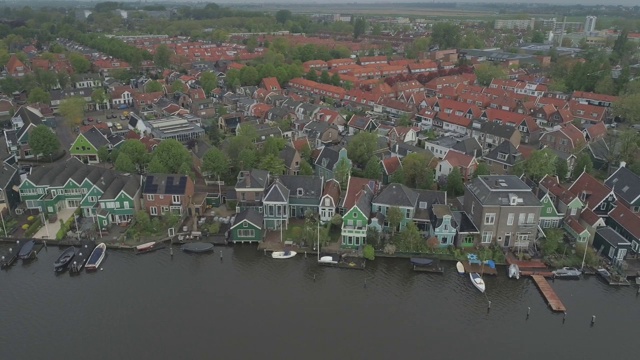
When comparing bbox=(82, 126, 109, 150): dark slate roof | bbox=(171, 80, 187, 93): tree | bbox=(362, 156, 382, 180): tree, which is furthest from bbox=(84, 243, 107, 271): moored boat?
bbox=(171, 80, 187, 93): tree

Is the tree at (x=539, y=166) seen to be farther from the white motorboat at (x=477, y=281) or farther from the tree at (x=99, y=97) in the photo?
the tree at (x=99, y=97)

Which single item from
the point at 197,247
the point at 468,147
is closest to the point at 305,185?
the point at 197,247

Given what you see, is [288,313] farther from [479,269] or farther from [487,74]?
[487,74]

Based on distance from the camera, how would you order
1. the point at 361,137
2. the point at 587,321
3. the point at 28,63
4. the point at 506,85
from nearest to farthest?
the point at 587,321 → the point at 361,137 → the point at 506,85 → the point at 28,63

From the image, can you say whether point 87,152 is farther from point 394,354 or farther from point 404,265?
point 394,354

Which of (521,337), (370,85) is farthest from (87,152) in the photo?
(370,85)

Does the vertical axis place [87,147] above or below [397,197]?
below
